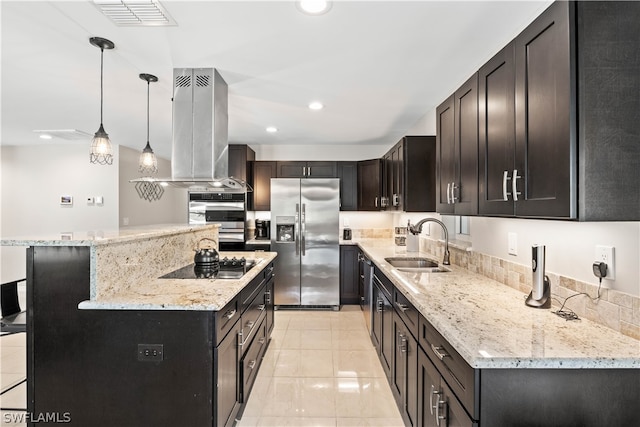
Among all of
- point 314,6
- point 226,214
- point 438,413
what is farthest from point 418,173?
point 226,214

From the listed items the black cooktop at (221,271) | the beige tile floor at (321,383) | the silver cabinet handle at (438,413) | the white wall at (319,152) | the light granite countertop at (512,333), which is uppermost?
the white wall at (319,152)

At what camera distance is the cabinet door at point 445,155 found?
2.06 meters

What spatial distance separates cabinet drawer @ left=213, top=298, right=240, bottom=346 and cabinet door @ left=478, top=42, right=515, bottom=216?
1.44 m

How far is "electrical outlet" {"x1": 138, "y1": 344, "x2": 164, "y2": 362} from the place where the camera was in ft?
5.52

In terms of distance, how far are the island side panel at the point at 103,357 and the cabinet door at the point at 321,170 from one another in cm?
372

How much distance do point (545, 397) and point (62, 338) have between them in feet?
7.04

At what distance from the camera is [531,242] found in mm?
1862

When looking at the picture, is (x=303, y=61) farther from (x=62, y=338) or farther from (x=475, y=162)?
(x=62, y=338)

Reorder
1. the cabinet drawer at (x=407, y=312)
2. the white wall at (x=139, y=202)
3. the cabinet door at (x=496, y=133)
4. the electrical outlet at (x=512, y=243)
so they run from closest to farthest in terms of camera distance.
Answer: the cabinet door at (x=496, y=133)
the cabinet drawer at (x=407, y=312)
the electrical outlet at (x=512, y=243)
the white wall at (x=139, y=202)

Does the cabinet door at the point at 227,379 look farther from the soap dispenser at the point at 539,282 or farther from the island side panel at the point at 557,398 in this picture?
the soap dispenser at the point at 539,282

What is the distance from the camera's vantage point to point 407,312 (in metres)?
1.97

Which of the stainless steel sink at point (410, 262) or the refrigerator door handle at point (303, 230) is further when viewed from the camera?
the refrigerator door handle at point (303, 230)

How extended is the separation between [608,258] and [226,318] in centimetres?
179

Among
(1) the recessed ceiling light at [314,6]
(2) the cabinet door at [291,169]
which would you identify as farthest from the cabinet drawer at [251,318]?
(2) the cabinet door at [291,169]
